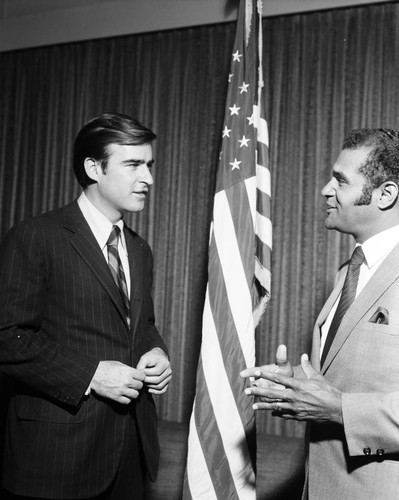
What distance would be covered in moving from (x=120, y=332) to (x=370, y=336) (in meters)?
0.86

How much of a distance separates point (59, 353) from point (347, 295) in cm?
98

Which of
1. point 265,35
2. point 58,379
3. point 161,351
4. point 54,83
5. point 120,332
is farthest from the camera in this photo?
point 54,83

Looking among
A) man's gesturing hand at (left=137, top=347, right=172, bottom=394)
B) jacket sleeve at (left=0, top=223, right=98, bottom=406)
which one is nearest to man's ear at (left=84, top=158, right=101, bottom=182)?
jacket sleeve at (left=0, top=223, right=98, bottom=406)

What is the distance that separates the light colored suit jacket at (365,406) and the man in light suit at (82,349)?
2.11 feet

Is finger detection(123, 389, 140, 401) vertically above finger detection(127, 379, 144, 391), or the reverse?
finger detection(127, 379, 144, 391)

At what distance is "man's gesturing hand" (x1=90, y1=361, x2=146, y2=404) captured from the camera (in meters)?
1.88

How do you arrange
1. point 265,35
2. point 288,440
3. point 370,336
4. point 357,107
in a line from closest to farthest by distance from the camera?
point 370,336 < point 288,440 < point 357,107 < point 265,35

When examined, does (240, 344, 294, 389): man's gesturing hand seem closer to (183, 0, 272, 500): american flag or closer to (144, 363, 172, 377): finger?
(144, 363, 172, 377): finger

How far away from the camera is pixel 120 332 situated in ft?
6.69

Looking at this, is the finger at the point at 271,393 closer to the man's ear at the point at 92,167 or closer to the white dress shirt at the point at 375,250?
the white dress shirt at the point at 375,250

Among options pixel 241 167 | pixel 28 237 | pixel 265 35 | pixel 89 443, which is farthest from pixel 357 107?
pixel 89 443

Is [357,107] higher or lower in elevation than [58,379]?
higher

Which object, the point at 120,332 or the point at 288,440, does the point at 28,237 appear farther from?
the point at 288,440

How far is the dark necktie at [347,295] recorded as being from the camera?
1884mm
